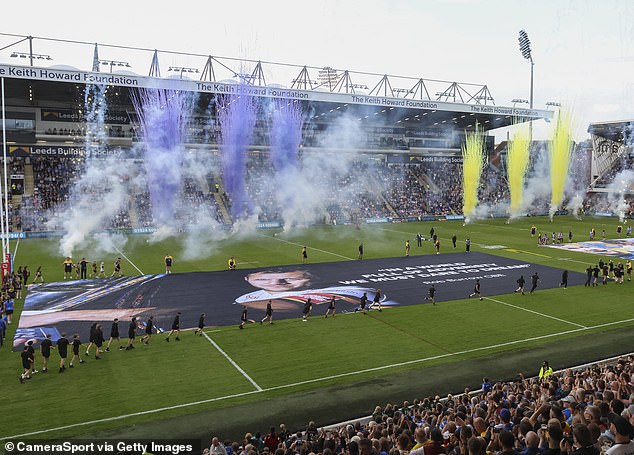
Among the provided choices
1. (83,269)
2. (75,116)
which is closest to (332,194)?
(75,116)

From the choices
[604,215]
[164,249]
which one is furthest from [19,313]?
[604,215]

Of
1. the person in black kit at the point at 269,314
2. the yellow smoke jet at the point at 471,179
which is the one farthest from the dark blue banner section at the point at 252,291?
the yellow smoke jet at the point at 471,179

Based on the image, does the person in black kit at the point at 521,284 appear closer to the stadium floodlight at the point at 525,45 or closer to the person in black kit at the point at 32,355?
the person in black kit at the point at 32,355

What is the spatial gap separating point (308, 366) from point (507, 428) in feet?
31.2

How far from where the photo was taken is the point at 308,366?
16.2m

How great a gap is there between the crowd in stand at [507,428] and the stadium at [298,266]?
0.07 meters

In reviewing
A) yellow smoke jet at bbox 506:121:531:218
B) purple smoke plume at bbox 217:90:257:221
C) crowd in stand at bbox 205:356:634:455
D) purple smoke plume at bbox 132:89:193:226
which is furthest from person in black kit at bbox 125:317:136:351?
yellow smoke jet at bbox 506:121:531:218

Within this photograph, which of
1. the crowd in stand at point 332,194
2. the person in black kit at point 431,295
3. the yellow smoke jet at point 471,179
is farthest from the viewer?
the yellow smoke jet at point 471,179

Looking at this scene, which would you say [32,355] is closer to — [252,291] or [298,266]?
[252,291]

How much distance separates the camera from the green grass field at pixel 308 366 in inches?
499

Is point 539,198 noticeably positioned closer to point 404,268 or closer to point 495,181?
point 495,181

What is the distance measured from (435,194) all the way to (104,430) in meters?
66.7

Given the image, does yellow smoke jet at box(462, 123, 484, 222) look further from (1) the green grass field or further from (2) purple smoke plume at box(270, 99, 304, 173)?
(1) the green grass field

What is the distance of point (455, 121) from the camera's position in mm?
76250
